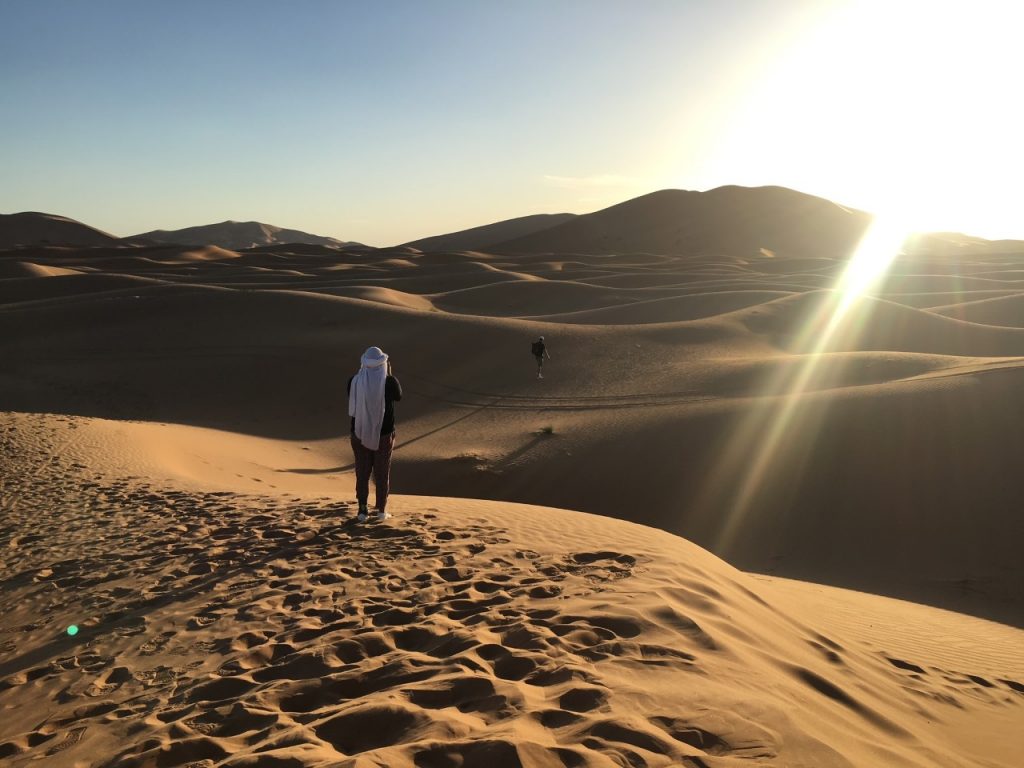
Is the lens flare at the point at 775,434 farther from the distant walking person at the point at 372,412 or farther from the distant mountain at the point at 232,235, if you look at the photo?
the distant mountain at the point at 232,235

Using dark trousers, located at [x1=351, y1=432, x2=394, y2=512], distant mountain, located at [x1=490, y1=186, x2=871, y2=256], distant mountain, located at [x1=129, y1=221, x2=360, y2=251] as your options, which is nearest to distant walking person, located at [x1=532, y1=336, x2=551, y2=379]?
dark trousers, located at [x1=351, y1=432, x2=394, y2=512]

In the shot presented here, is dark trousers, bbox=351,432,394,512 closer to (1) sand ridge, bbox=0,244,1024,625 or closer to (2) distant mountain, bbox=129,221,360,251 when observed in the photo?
(1) sand ridge, bbox=0,244,1024,625

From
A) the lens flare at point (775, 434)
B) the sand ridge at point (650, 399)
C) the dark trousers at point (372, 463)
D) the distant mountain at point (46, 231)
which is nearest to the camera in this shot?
the dark trousers at point (372, 463)

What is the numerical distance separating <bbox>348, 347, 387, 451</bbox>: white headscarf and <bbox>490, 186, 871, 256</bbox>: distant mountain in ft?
250

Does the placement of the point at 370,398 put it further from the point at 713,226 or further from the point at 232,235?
the point at 232,235

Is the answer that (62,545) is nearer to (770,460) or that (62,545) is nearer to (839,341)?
(770,460)

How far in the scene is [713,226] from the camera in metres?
85.5

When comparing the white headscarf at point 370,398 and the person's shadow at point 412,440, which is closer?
the white headscarf at point 370,398

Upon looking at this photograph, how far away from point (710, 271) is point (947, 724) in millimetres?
45302

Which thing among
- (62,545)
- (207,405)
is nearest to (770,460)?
(62,545)

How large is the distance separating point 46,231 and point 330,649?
127 meters

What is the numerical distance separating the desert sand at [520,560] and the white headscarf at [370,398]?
3.32 feet

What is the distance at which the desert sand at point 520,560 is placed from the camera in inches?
137

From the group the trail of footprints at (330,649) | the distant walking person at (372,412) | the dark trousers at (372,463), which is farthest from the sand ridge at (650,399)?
the distant walking person at (372,412)
